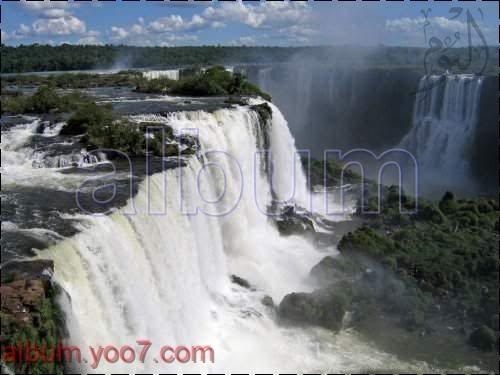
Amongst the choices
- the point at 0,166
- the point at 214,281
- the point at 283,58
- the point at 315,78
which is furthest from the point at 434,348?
the point at 283,58

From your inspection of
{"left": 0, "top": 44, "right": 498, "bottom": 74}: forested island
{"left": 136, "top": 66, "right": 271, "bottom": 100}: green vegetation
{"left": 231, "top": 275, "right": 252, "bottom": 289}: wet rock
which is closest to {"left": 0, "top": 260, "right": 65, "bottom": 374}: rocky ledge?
{"left": 231, "top": 275, "right": 252, "bottom": 289}: wet rock

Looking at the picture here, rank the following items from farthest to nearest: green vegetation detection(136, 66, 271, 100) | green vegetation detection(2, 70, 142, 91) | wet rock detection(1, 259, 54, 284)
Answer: green vegetation detection(2, 70, 142, 91)
green vegetation detection(136, 66, 271, 100)
wet rock detection(1, 259, 54, 284)

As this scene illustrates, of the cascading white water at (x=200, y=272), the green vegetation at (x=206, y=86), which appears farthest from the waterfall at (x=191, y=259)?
the green vegetation at (x=206, y=86)

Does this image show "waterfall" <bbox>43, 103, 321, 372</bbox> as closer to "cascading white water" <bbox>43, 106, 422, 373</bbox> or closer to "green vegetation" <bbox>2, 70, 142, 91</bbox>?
"cascading white water" <bbox>43, 106, 422, 373</bbox>

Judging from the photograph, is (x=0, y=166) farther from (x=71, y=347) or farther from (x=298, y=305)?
(x=298, y=305)

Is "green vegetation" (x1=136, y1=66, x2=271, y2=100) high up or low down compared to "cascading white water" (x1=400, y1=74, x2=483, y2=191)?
up

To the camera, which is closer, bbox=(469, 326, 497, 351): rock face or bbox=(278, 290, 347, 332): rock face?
bbox=(469, 326, 497, 351): rock face
